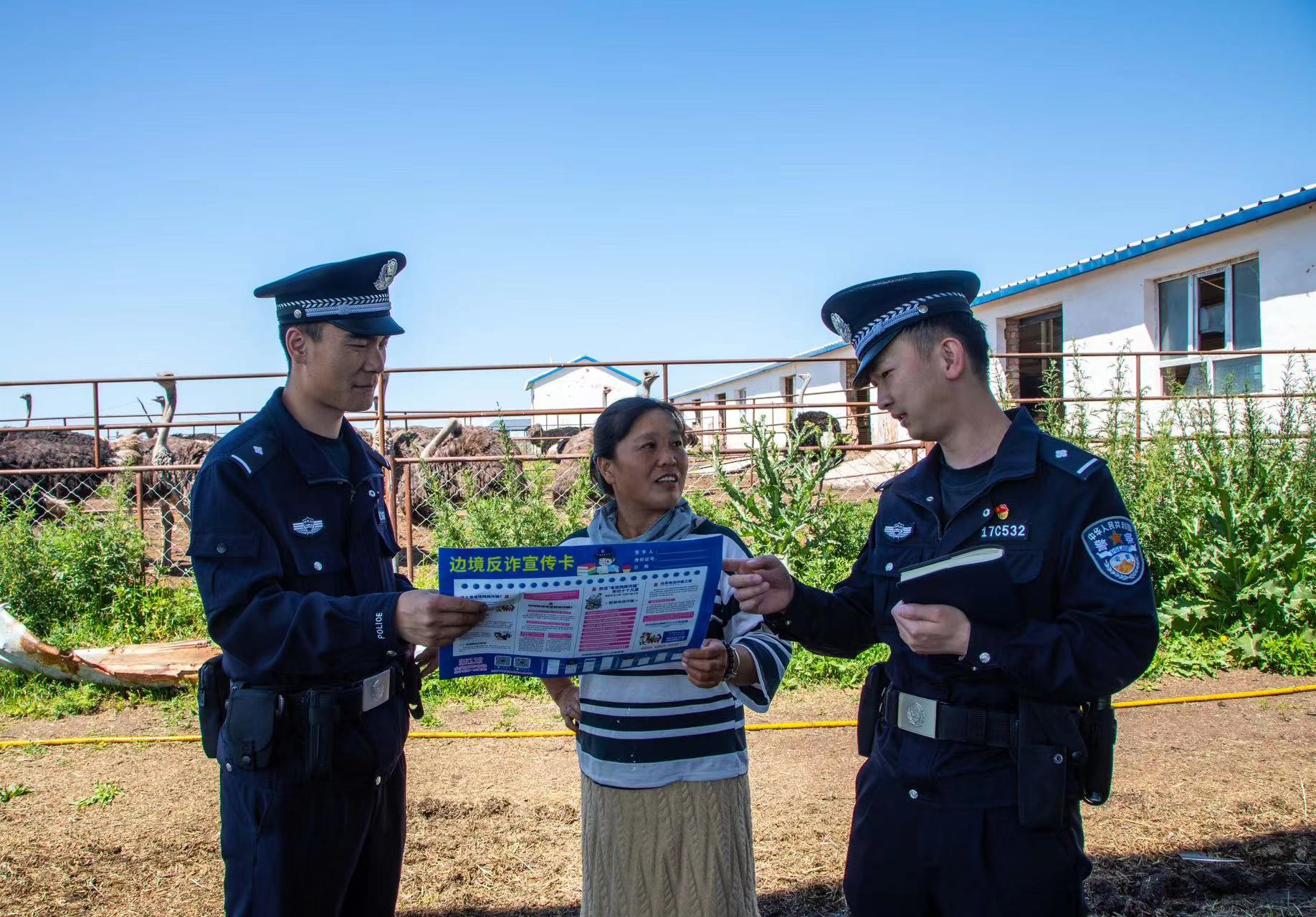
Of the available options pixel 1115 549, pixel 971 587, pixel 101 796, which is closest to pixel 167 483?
pixel 101 796

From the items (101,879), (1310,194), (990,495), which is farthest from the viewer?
(1310,194)

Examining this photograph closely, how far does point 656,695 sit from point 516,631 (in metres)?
0.45

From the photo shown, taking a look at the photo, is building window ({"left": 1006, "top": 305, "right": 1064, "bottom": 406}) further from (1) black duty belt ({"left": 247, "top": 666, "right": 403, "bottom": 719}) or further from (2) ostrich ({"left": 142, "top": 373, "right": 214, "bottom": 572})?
(1) black duty belt ({"left": 247, "top": 666, "right": 403, "bottom": 719})

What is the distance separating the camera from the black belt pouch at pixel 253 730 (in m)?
1.94

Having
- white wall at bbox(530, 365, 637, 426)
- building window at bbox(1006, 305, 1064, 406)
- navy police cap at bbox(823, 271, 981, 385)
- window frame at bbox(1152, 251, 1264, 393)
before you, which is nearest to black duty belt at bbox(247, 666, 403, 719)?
navy police cap at bbox(823, 271, 981, 385)

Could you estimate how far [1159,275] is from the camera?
36.3ft

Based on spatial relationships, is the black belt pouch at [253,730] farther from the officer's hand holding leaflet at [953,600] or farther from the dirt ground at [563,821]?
Answer: the dirt ground at [563,821]

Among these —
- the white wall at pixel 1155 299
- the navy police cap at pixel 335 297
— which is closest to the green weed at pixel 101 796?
the navy police cap at pixel 335 297

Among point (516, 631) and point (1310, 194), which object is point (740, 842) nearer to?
point (516, 631)

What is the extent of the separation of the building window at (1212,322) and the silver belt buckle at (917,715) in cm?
957

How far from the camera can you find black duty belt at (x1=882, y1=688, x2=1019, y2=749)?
1.74 metres

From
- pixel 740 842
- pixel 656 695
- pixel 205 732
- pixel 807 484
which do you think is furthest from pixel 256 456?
pixel 807 484

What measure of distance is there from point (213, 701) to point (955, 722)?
1731mm

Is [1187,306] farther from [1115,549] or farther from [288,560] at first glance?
[288,560]
